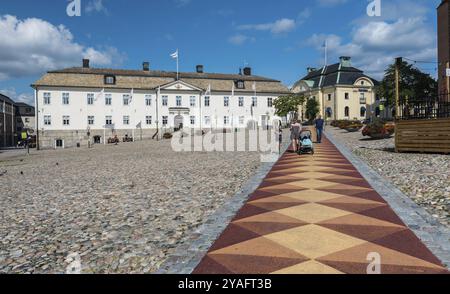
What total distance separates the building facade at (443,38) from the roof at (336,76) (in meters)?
38.0

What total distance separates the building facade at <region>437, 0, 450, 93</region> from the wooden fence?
19074 mm

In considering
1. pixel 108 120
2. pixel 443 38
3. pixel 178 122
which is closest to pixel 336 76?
pixel 178 122

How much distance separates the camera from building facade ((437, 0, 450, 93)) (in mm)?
29641

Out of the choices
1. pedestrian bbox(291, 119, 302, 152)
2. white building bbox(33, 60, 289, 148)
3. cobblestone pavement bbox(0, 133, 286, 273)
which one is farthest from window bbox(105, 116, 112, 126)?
cobblestone pavement bbox(0, 133, 286, 273)

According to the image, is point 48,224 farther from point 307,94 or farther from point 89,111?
point 307,94

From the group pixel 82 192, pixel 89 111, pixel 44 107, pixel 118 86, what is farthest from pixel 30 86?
pixel 82 192

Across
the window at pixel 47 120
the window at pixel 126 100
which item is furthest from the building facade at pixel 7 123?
the window at pixel 126 100

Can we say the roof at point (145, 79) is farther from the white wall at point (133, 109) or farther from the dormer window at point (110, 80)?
the white wall at point (133, 109)

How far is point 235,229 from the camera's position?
4.71 meters

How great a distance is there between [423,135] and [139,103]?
146 ft

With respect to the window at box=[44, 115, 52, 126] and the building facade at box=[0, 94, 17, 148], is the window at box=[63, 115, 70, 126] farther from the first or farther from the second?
the building facade at box=[0, 94, 17, 148]

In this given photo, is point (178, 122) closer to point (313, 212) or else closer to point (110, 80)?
point (110, 80)

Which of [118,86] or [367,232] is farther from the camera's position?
[118,86]
